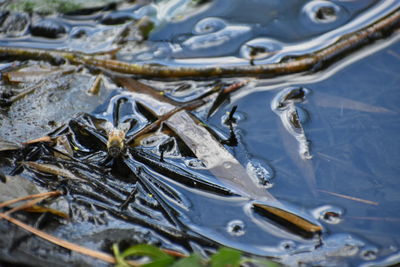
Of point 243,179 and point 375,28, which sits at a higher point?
point 375,28

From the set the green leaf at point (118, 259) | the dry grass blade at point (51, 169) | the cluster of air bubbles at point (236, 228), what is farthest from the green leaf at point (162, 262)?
the dry grass blade at point (51, 169)

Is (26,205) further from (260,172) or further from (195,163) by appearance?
(260,172)

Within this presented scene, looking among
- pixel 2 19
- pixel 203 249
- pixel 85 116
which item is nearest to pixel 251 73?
pixel 85 116

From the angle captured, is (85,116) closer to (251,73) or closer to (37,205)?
(37,205)

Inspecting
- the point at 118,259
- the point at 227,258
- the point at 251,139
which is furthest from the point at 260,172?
the point at 118,259

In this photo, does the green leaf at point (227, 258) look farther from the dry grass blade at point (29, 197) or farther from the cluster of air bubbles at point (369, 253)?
the dry grass blade at point (29, 197)
